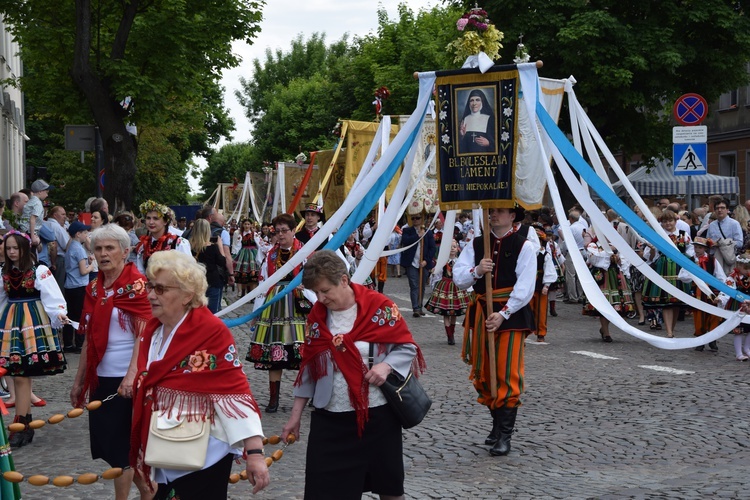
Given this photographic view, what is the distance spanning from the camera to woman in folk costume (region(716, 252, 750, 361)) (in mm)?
12789

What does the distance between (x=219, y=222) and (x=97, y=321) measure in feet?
37.0

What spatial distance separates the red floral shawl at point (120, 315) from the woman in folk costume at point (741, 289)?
8.42 metres

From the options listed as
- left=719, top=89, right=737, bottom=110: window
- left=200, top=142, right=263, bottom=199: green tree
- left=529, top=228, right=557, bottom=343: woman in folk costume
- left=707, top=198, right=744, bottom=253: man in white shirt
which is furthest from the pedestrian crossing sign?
left=200, top=142, right=263, bottom=199: green tree

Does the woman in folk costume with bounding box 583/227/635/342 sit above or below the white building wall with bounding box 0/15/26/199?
below

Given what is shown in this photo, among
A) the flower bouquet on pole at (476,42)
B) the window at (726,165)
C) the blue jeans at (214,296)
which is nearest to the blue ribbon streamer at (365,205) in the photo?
the flower bouquet on pole at (476,42)

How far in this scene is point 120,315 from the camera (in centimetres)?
611

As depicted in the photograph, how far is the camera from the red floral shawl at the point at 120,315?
609cm

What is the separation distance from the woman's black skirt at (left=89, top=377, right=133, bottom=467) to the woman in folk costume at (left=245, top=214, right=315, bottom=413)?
140 inches

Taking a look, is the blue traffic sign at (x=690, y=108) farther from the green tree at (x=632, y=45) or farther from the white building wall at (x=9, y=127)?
the white building wall at (x=9, y=127)

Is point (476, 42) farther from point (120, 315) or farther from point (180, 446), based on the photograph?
point (180, 446)

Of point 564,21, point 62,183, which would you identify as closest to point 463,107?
point 564,21

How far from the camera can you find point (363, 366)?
17.1ft

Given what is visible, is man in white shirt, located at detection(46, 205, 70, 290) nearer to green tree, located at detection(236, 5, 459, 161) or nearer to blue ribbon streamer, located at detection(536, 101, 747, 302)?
blue ribbon streamer, located at detection(536, 101, 747, 302)

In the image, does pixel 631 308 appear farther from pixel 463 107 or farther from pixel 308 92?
pixel 308 92
